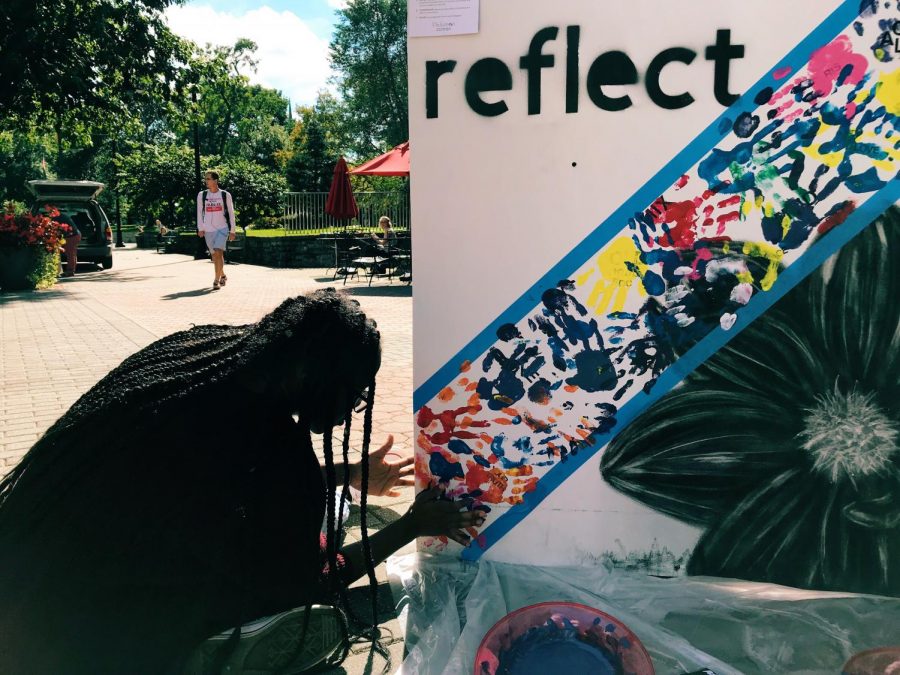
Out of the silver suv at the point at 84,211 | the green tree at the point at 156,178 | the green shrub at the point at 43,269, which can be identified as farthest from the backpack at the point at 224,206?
the green tree at the point at 156,178

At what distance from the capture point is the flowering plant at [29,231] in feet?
33.3

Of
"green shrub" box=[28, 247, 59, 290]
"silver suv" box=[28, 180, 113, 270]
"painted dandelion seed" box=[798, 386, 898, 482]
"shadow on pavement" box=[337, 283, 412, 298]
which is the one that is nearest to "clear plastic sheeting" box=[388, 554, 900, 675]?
"painted dandelion seed" box=[798, 386, 898, 482]

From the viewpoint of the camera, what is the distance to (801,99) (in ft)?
6.09

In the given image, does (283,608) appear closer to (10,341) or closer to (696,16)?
(696,16)

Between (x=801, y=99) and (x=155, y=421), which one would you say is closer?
(x=155, y=421)

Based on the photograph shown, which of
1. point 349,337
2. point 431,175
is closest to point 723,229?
point 431,175

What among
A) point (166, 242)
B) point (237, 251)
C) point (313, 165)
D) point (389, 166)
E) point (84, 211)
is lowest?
point (237, 251)

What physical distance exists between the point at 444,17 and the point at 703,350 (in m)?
1.30

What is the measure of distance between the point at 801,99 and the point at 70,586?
7.51 feet

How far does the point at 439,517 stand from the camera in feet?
7.20

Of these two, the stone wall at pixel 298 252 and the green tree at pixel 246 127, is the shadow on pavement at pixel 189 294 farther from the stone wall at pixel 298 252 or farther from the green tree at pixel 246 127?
the green tree at pixel 246 127

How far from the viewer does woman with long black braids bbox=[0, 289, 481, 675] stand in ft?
4.94

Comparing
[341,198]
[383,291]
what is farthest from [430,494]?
[341,198]

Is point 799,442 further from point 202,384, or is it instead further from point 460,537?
point 202,384
